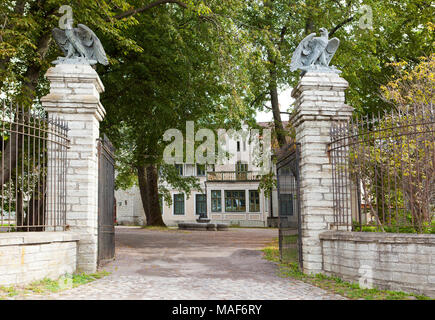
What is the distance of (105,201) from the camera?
30.9 ft

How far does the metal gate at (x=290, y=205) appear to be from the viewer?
876 cm

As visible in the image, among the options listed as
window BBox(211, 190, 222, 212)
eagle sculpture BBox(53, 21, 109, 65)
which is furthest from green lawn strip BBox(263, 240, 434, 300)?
window BBox(211, 190, 222, 212)

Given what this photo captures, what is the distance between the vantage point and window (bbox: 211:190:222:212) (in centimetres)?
3853

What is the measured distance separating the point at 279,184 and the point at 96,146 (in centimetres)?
475

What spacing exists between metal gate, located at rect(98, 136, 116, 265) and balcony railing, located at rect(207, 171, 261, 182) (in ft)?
93.1

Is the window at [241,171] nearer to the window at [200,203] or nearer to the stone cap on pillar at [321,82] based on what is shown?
the window at [200,203]

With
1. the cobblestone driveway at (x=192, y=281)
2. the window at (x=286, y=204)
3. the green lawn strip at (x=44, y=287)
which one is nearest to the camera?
the green lawn strip at (x=44, y=287)

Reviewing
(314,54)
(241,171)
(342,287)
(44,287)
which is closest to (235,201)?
(241,171)

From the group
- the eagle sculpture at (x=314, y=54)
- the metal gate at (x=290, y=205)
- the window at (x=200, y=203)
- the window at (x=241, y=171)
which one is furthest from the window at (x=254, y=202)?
the eagle sculpture at (x=314, y=54)

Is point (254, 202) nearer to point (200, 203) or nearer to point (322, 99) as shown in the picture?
point (200, 203)

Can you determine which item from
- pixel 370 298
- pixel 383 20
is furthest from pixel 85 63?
pixel 383 20

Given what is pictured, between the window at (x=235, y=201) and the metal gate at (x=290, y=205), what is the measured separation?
2724cm

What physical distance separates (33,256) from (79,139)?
266 centimetres

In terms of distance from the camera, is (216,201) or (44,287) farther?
(216,201)
